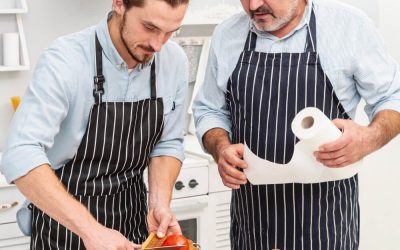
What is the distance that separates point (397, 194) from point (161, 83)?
2.23m

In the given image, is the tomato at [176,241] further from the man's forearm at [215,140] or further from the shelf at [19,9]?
the shelf at [19,9]

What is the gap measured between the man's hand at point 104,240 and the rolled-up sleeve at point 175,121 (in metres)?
0.46

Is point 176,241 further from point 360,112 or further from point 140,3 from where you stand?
point 360,112

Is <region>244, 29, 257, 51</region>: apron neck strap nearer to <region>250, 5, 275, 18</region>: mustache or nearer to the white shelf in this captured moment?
<region>250, 5, 275, 18</region>: mustache

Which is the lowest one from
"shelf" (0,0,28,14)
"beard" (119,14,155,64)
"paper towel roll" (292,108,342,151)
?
"paper towel roll" (292,108,342,151)

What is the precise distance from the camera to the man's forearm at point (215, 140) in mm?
2121

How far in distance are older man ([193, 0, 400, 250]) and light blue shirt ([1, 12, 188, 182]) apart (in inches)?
7.4

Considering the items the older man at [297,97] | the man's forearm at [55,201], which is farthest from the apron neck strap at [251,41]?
the man's forearm at [55,201]

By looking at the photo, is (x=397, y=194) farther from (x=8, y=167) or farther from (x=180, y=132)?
(x=8, y=167)

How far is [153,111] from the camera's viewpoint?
77.7 inches

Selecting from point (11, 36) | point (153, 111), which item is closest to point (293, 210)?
point (153, 111)

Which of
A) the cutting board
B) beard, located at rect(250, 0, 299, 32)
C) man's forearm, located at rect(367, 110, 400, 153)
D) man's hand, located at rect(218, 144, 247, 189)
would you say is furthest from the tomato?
beard, located at rect(250, 0, 299, 32)

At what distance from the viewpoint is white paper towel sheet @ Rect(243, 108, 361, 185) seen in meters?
1.70

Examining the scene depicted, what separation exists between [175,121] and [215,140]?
0.16 m
